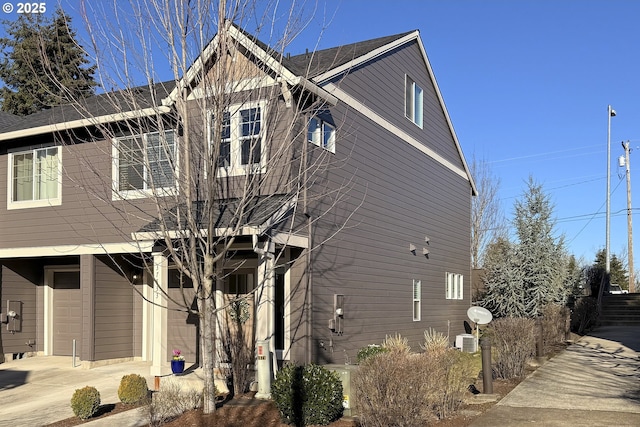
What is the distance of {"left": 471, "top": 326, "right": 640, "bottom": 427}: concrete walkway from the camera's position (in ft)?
27.9

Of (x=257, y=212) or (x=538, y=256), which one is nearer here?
(x=257, y=212)

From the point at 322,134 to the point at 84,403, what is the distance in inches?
266

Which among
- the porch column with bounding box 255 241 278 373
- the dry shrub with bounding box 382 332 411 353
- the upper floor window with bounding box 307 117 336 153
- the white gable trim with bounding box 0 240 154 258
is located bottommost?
the dry shrub with bounding box 382 332 411 353

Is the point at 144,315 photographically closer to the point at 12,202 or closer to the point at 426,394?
the point at 12,202

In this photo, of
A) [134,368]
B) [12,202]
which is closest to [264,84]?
[134,368]

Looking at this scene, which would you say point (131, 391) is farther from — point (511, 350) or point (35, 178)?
point (35, 178)

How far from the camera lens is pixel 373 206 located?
615 inches

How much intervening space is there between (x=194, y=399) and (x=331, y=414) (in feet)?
7.80

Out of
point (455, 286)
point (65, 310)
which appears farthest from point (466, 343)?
point (65, 310)

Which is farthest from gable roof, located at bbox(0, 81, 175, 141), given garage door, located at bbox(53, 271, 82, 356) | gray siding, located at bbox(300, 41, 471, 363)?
gray siding, located at bbox(300, 41, 471, 363)

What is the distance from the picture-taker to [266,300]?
11.0m

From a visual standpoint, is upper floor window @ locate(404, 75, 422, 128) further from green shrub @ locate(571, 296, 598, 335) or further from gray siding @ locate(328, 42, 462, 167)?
green shrub @ locate(571, 296, 598, 335)

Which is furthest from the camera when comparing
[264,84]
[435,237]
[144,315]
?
[435,237]

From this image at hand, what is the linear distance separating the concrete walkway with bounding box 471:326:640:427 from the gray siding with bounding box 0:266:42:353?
→ 1239 centimetres
